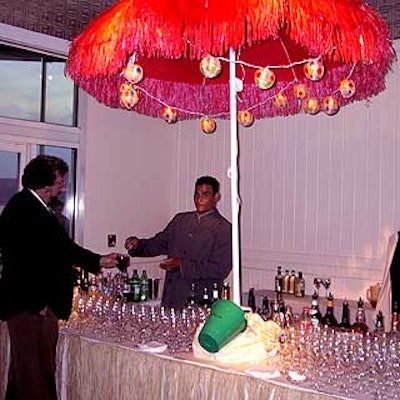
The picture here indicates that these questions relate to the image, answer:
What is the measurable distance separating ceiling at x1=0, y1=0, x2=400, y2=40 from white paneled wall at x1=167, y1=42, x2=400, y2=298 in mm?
402

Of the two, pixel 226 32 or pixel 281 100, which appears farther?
pixel 281 100

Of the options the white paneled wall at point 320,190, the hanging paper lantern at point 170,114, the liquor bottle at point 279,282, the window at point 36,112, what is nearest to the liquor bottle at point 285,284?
the liquor bottle at point 279,282

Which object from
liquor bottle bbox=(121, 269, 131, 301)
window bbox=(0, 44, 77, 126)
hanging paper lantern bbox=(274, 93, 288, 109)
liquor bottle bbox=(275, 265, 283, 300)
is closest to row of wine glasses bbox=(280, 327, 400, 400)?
hanging paper lantern bbox=(274, 93, 288, 109)

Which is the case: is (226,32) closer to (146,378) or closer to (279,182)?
(146,378)

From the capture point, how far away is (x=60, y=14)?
15.1 feet

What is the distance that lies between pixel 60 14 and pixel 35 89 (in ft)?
1.83

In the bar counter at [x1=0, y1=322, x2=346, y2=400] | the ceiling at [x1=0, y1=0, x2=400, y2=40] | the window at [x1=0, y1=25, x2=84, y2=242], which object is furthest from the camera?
the window at [x1=0, y1=25, x2=84, y2=242]

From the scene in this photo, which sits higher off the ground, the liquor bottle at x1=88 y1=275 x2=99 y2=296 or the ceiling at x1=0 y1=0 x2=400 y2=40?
the ceiling at x1=0 y1=0 x2=400 y2=40

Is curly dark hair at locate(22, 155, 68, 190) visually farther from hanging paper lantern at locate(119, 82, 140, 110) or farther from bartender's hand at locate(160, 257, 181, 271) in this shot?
bartender's hand at locate(160, 257, 181, 271)

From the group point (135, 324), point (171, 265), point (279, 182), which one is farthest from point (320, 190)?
point (135, 324)

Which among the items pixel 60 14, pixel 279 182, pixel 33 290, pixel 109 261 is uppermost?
pixel 60 14

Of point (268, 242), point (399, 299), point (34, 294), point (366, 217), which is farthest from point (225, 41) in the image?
point (268, 242)

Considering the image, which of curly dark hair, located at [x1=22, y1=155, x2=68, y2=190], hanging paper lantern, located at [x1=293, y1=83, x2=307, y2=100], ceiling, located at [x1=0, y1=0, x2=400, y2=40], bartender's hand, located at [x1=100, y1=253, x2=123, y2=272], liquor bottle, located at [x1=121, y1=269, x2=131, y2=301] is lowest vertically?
liquor bottle, located at [x1=121, y1=269, x2=131, y2=301]

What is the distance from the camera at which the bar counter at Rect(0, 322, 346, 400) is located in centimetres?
196
